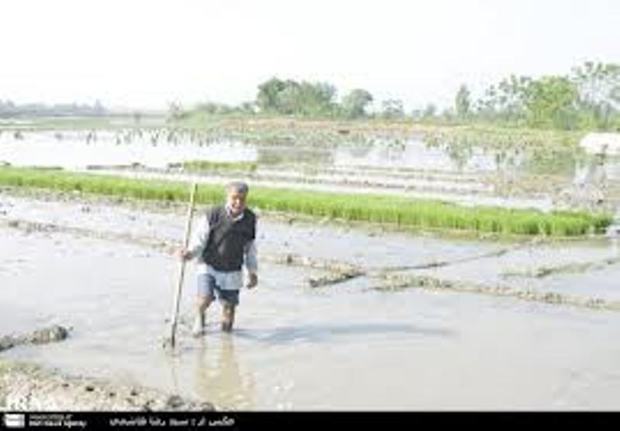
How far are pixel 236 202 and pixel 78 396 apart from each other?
2097 millimetres

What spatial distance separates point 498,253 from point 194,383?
7.94 metres

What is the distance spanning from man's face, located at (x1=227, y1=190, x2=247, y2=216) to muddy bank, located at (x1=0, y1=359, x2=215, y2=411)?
173 centimetres

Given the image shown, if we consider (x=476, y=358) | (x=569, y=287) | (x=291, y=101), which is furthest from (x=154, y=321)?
(x=291, y=101)

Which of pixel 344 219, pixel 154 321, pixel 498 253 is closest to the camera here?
pixel 154 321

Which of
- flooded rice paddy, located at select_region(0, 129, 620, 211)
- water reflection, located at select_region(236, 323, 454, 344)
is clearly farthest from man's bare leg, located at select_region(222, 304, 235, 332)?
flooded rice paddy, located at select_region(0, 129, 620, 211)

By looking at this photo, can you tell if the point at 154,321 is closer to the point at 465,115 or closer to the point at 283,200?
the point at 283,200

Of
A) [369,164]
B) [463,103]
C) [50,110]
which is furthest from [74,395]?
[50,110]

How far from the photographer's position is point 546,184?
85.7ft

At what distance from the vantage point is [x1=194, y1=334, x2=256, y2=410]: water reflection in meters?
6.14

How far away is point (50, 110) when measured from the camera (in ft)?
404

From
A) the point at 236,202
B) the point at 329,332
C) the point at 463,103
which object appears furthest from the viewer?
the point at 463,103

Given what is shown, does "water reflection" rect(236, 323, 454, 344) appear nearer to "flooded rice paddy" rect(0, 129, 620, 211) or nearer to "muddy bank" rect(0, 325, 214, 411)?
"muddy bank" rect(0, 325, 214, 411)

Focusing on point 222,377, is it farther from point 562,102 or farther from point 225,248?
point 562,102
